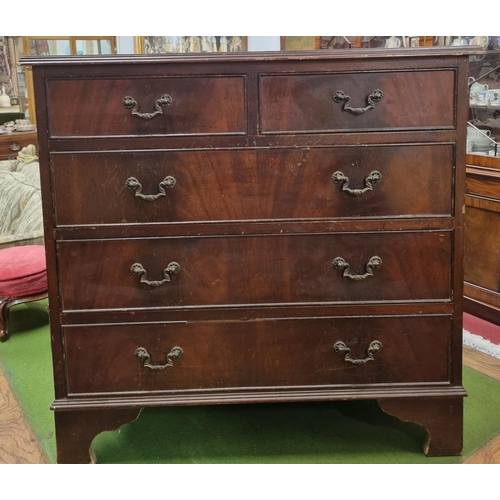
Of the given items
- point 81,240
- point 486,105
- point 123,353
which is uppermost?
point 486,105

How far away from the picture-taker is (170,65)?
5.87ft

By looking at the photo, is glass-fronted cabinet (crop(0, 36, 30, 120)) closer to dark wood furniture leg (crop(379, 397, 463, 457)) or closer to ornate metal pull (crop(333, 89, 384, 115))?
ornate metal pull (crop(333, 89, 384, 115))

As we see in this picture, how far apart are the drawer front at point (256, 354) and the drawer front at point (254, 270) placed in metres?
0.08

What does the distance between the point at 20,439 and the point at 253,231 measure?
1132 millimetres

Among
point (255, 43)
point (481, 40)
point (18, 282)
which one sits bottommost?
point (18, 282)

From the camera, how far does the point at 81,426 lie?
6.62 ft

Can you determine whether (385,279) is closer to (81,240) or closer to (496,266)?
(81,240)

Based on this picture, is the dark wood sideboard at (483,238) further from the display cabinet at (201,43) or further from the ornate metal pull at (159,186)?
the display cabinet at (201,43)

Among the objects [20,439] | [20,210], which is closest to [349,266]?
[20,439]

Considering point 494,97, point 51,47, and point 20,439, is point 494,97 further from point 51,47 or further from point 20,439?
point 51,47

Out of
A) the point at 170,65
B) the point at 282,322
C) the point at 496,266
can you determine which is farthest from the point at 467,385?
the point at 170,65

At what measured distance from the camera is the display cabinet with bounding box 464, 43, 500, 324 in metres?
2.95

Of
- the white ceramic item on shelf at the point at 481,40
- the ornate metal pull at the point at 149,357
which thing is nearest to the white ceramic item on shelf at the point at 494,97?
the white ceramic item on shelf at the point at 481,40

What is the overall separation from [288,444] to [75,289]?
882 millimetres
